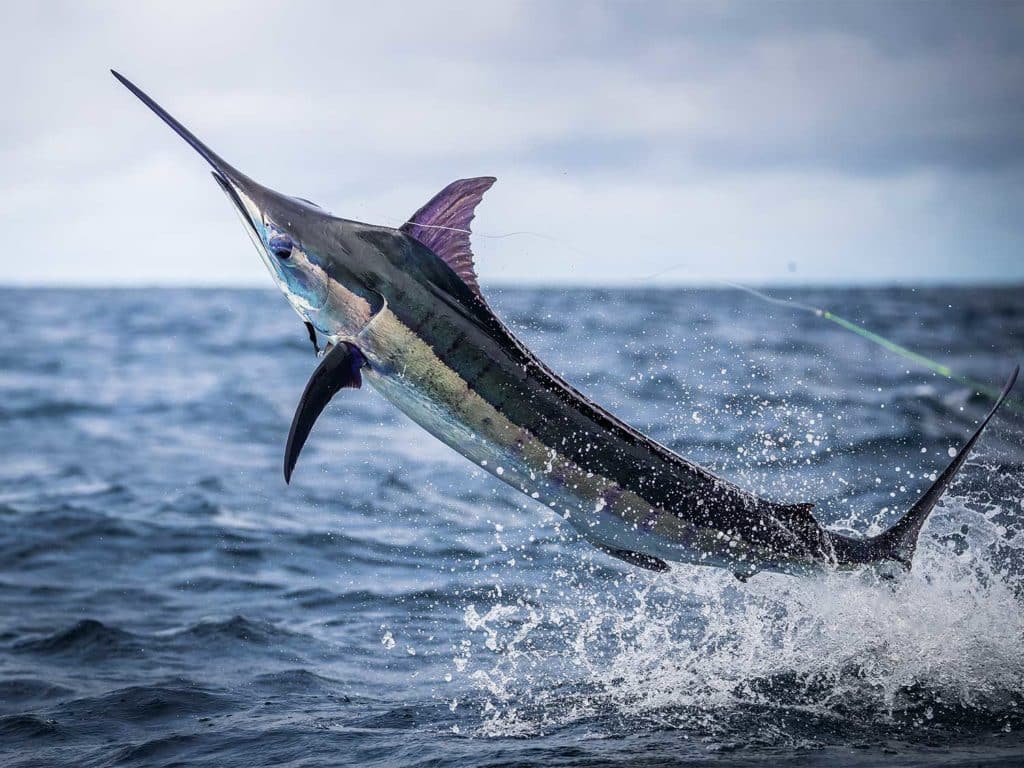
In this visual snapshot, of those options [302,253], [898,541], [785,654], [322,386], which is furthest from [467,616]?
[302,253]

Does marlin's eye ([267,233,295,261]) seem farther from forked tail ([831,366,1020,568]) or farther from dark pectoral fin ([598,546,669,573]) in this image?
forked tail ([831,366,1020,568])

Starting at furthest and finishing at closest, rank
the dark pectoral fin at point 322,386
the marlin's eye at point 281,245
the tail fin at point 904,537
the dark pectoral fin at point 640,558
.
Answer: the tail fin at point 904,537, the dark pectoral fin at point 640,558, the marlin's eye at point 281,245, the dark pectoral fin at point 322,386

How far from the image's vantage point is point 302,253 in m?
4.12

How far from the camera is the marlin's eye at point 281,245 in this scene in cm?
411

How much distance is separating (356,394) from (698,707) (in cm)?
1586

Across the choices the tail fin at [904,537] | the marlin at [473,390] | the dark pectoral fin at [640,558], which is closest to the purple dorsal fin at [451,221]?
the marlin at [473,390]

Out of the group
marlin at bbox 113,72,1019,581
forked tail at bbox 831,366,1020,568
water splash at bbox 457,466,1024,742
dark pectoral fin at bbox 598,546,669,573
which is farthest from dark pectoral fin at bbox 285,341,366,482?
forked tail at bbox 831,366,1020,568

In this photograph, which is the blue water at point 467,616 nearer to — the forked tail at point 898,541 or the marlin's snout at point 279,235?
the forked tail at point 898,541

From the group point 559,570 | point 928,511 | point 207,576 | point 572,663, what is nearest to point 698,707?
point 572,663

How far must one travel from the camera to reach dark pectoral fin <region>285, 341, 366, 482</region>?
13.0 ft

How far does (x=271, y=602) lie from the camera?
7.77 metres

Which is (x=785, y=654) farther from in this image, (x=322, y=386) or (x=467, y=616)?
(x=322, y=386)

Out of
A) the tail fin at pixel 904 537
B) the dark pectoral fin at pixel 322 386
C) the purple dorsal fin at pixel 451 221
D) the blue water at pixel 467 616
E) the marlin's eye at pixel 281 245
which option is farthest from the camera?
the blue water at pixel 467 616

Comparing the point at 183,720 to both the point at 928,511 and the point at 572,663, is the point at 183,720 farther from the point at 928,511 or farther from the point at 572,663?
the point at 928,511
